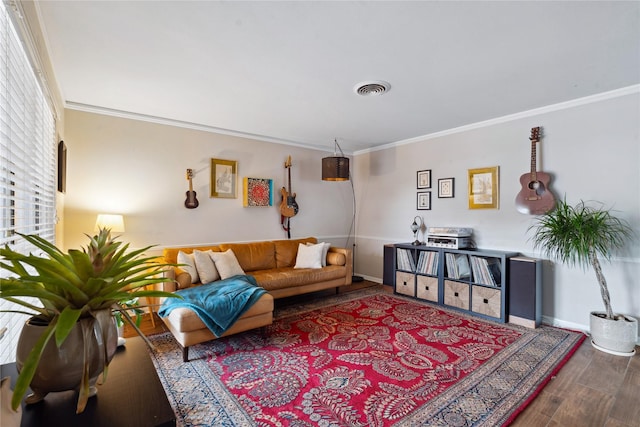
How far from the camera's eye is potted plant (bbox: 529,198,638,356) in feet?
8.25

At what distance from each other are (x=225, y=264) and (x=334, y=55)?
244 centimetres

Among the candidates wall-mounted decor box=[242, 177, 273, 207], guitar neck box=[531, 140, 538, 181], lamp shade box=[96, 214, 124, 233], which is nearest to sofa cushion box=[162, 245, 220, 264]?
lamp shade box=[96, 214, 124, 233]

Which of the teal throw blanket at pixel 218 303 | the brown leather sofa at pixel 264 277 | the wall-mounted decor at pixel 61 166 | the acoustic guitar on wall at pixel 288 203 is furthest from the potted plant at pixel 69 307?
the acoustic guitar on wall at pixel 288 203

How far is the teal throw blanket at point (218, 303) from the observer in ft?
7.95

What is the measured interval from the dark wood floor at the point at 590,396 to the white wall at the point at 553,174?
0.66 metres

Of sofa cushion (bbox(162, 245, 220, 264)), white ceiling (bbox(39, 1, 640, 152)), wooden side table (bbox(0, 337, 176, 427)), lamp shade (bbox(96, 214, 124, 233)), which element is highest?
white ceiling (bbox(39, 1, 640, 152))

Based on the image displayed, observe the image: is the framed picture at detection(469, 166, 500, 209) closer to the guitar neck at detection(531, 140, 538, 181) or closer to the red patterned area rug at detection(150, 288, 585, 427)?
the guitar neck at detection(531, 140, 538, 181)

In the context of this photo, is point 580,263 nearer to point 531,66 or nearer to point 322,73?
point 531,66

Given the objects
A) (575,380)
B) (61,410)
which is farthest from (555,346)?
(61,410)

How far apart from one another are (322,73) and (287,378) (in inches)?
93.7

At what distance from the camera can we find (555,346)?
8.75 ft

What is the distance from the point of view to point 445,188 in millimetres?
4164

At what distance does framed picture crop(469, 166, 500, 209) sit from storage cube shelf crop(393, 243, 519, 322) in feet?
1.96

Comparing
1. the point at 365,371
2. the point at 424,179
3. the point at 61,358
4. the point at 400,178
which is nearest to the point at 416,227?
the point at 424,179
